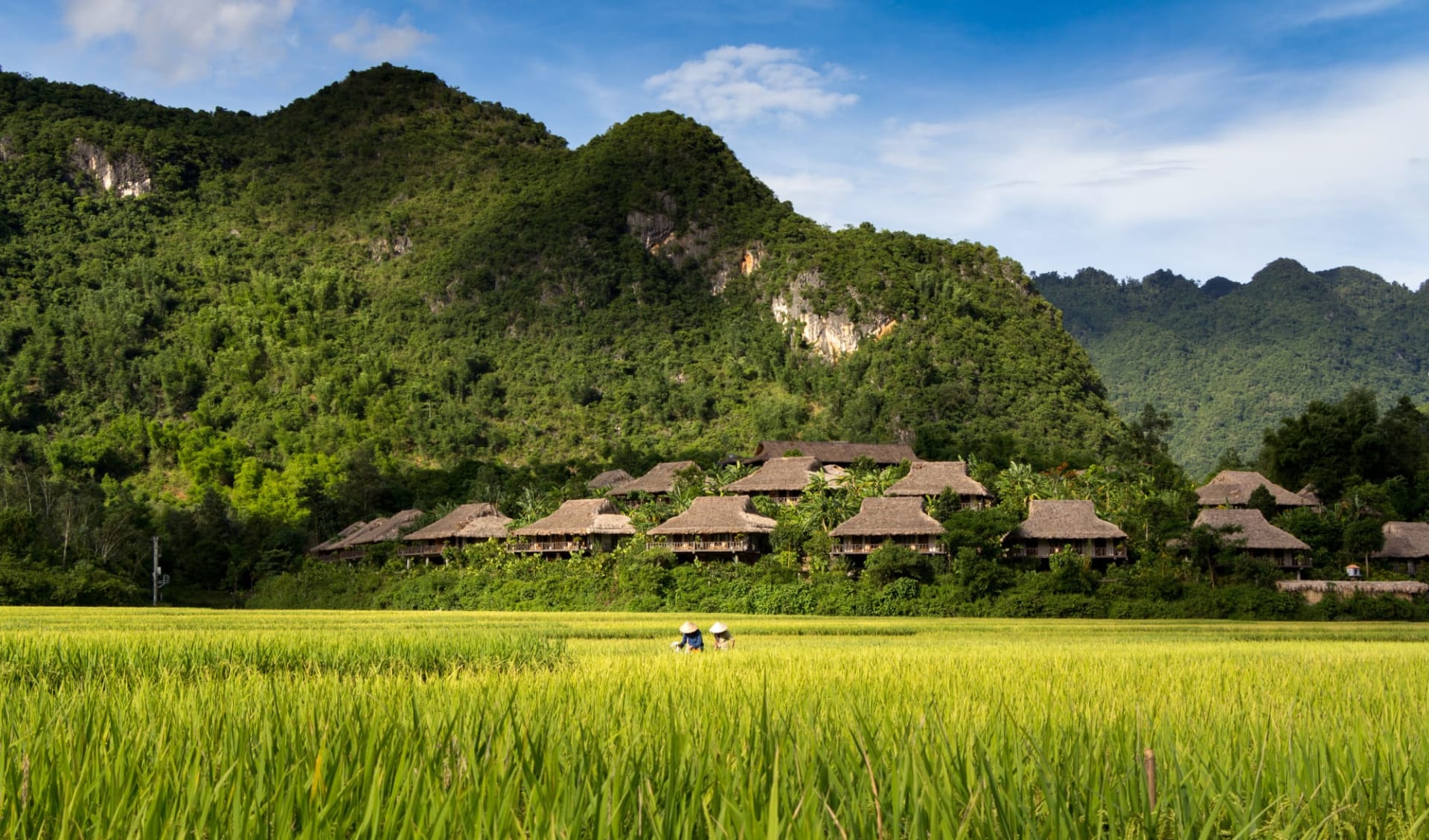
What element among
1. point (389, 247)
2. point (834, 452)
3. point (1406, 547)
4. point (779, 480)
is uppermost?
point (389, 247)

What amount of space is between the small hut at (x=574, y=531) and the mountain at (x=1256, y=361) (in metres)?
84.5

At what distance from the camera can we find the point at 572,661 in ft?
37.9

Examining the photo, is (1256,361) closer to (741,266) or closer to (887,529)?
(741,266)

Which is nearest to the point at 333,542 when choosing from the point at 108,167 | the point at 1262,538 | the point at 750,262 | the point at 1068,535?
the point at 1068,535

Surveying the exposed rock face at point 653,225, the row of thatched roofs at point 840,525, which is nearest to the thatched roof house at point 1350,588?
the row of thatched roofs at point 840,525

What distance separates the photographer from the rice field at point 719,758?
2.64m

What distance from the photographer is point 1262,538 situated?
4503 centimetres

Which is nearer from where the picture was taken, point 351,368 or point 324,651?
point 324,651

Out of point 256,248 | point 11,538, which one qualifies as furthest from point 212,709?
point 256,248

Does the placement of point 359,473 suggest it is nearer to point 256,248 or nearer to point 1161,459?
point 1161,459

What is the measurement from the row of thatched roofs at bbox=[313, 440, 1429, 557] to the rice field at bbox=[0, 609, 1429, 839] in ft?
121

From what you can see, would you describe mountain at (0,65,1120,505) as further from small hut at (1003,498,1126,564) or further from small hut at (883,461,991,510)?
small hut at (1003,498,1126,564)

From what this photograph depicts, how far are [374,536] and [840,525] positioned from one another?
82.4ft

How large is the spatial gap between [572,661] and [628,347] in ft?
350
